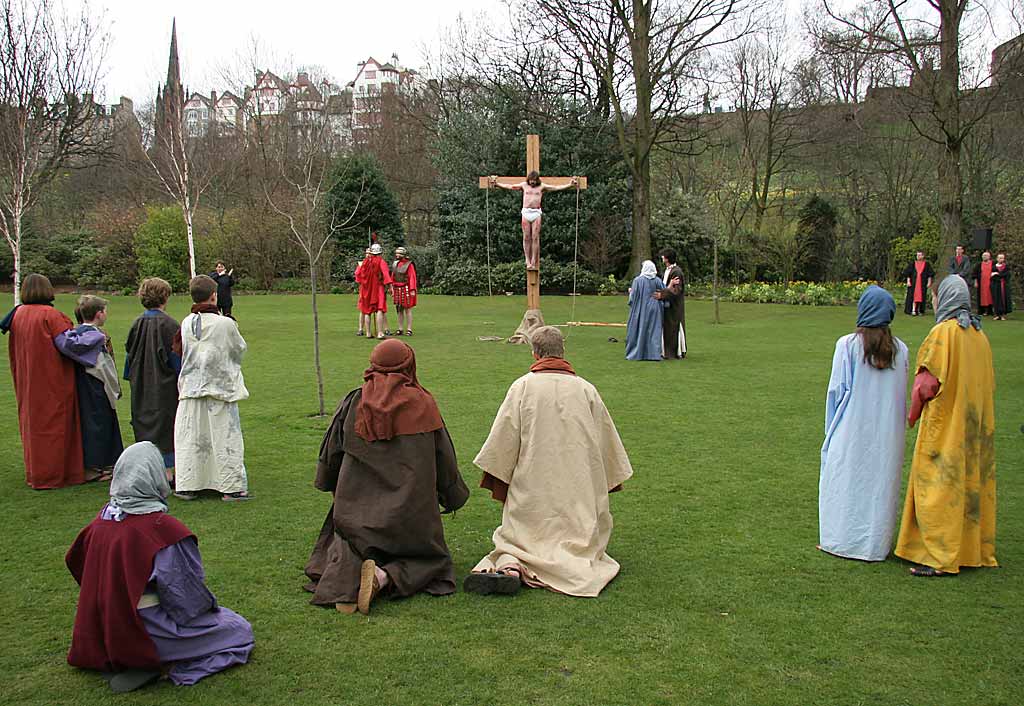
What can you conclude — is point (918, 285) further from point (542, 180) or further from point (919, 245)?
point (542, 180)

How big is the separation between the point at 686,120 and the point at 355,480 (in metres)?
28.0

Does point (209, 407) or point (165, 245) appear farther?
point (165, 245)

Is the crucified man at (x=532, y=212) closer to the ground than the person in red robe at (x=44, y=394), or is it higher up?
higher up

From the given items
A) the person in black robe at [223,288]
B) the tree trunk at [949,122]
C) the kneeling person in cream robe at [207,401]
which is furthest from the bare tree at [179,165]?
the tree trunk at [949,122]

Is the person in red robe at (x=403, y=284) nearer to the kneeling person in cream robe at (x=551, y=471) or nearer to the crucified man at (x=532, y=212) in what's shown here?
the crucified man at (x=532, y=212)

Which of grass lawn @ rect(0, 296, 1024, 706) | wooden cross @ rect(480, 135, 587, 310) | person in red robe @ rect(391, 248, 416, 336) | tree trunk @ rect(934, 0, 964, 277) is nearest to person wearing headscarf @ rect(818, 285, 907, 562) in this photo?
grass lawn @ rect(0, 296, 1024, 706)

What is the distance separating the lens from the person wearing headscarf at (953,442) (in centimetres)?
543

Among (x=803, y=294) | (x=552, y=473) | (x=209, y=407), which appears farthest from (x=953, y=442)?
(x=803, y=294)

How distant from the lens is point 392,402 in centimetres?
491

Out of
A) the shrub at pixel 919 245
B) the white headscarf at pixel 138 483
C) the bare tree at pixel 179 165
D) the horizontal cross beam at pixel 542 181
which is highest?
the bare tree at pixel 179 165

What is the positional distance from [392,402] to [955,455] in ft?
10.8

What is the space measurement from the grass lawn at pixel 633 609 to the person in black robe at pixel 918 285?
1473cm

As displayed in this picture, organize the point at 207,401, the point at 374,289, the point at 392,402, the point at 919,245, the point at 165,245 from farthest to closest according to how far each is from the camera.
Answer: the point at 165,245
the point at 919,245
the point at 374,289
the point at 207,401
the point at 392,402

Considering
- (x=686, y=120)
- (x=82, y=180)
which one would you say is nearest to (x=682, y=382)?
(x=686, y=120)
